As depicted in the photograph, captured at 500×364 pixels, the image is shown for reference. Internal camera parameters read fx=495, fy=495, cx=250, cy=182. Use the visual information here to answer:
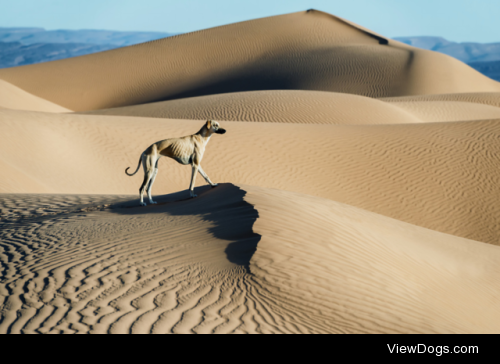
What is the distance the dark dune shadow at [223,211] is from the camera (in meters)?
5.48

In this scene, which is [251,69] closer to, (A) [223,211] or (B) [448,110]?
(B) [448,110]

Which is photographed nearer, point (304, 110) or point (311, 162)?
point (311, 162)

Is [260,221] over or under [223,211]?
over

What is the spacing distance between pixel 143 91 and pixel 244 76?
33.7 ft

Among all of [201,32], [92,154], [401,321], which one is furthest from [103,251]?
[201,32]

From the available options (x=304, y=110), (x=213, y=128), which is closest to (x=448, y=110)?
(x=304, y=110)

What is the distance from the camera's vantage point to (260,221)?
608 centimetres

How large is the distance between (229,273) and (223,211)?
6.71 ft

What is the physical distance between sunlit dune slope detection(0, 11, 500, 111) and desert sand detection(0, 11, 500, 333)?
38.8 ft

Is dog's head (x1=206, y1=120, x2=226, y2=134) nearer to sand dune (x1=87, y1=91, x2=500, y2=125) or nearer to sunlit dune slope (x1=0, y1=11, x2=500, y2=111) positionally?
sand dune (x1=87, y1=91, x2=500, y2=125)
